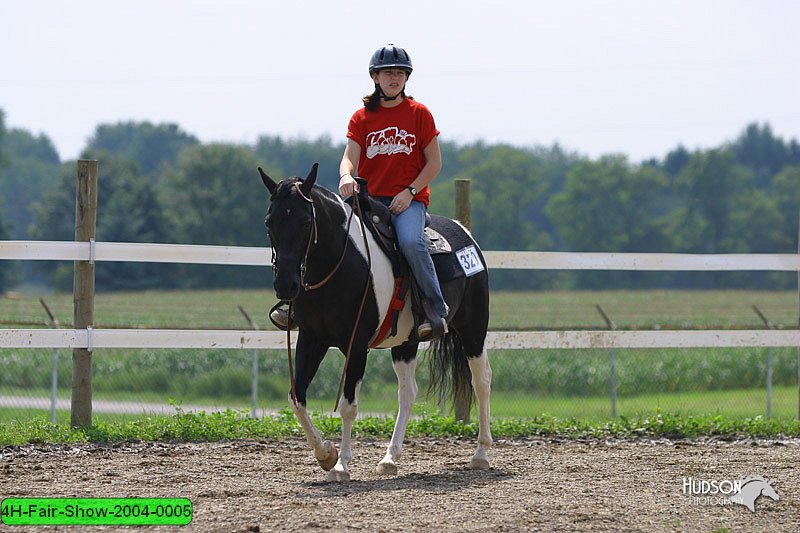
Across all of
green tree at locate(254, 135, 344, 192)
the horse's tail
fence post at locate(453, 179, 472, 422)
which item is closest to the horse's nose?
the horse's tail

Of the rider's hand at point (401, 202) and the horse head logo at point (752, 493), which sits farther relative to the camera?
the rider's hand at point (401, 202)

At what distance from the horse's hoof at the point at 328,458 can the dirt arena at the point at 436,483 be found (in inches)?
4.8

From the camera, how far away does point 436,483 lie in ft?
21.3

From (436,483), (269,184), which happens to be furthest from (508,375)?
(269,184)

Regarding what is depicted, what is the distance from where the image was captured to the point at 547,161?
88.8 meters

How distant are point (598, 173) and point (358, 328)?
64.7 m

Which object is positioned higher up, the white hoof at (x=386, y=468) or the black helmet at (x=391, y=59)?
the black helmet at (x=391, y=59)

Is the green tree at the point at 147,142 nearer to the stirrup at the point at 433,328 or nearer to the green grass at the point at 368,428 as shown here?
the green grass at the point at 368,428

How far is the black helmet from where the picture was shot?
702cm

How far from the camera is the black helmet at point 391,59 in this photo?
7020 mm

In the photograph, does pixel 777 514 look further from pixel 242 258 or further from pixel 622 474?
pixel 242 258

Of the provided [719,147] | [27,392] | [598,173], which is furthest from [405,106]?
[719,147]

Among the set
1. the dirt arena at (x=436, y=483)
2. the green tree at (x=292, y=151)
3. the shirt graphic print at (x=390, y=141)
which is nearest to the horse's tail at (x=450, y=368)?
the dirt arena at (x=436, y=483)

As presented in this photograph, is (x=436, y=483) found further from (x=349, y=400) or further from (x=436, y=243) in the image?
(x=436, y=243)
